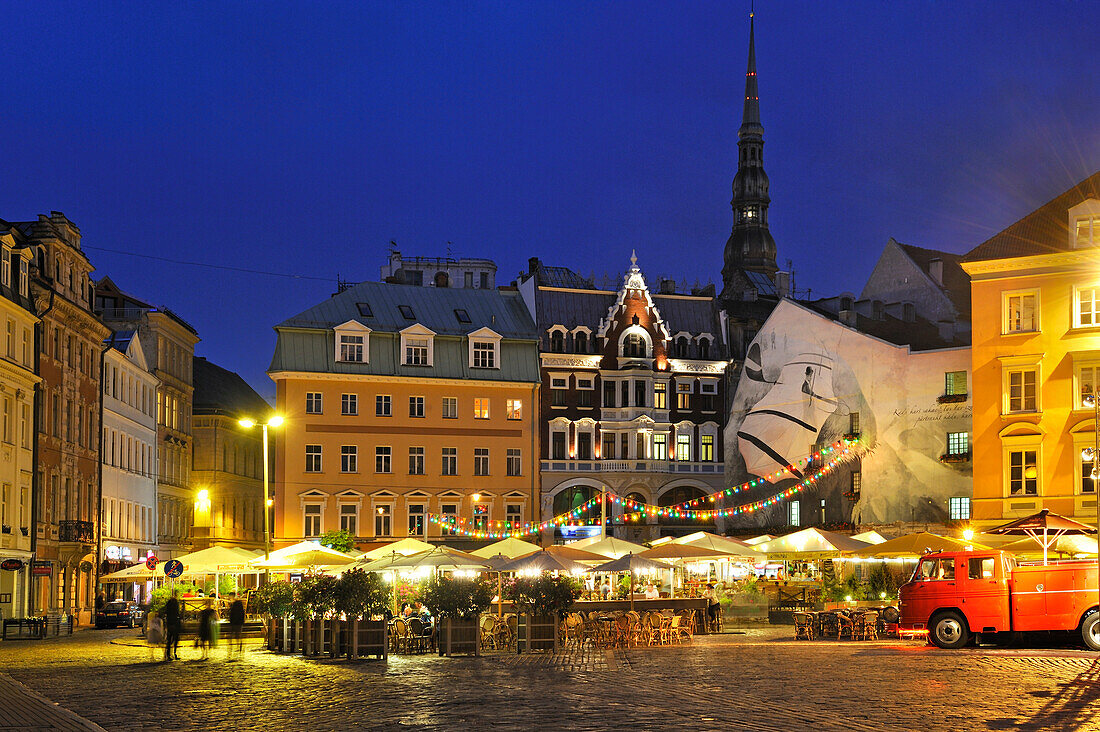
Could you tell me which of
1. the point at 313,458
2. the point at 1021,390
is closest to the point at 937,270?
the point at 1021,390

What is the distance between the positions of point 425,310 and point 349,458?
31.3 ft

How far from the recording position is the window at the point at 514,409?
240 ft

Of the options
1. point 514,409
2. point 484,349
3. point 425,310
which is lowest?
point 514,409

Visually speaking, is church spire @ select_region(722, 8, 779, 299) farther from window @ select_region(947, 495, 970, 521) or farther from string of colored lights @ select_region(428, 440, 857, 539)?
window @ select_region(947, 495, 970, 521)

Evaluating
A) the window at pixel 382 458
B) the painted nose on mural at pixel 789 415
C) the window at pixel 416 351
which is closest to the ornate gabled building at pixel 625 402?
the painted nose on mural at pixel 789 415

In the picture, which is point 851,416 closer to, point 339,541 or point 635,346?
point 635,346

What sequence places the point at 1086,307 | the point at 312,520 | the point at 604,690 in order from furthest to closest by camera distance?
1. the point at 312,520
2. the point at 1086,307
3. the point at 604,690

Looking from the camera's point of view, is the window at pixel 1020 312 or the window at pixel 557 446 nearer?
the window at pixel 1020 312

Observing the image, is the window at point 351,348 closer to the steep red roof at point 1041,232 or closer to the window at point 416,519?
the window at point 416,519

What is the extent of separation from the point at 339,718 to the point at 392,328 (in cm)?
5422

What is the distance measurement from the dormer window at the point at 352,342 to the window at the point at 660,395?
601 inches

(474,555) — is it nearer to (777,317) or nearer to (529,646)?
(529,646)

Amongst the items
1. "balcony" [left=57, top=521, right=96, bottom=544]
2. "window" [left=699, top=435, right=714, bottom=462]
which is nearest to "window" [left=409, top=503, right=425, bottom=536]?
"window" [left=699, top=435, right=714, bottom=462]

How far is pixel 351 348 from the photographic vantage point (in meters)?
71.2
